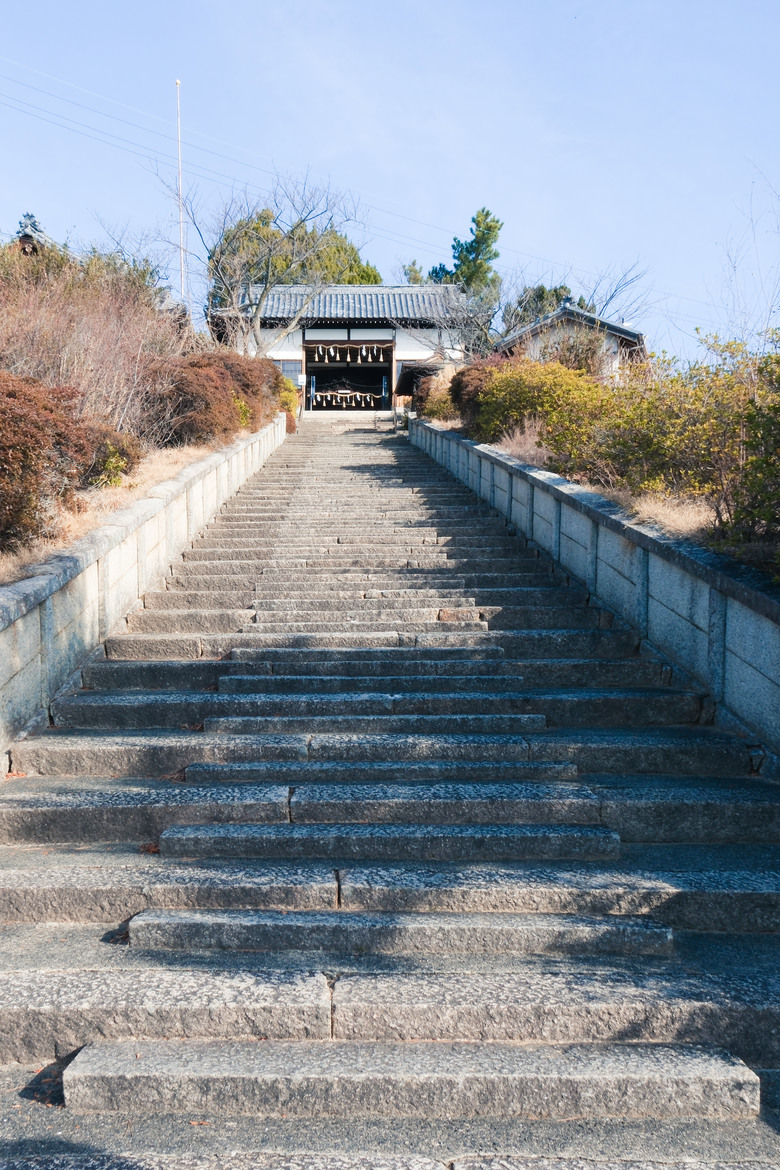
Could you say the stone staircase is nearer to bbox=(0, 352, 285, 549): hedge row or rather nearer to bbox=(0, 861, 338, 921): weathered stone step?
bbox=(0, 861, 338, 921): weathered stone step

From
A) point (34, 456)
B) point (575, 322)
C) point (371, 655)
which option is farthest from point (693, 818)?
point (575, 322)

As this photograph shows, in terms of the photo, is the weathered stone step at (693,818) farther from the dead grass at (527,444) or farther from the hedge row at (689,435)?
the dead grass at (527,444)

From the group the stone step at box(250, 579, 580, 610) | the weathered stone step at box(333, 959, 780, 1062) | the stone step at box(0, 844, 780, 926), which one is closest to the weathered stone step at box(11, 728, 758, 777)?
the stone step at box(0, 844, 780, 926)

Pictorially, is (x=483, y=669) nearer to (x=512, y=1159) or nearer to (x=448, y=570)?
(x=448, y=570)

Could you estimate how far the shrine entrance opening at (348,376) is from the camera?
30297mm

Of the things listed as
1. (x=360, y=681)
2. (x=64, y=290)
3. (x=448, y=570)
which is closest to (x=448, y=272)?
(x=64, y=290)

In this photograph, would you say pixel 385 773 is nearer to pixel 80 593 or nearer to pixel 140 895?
pixel 140 895

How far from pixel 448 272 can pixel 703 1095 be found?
42149 millimetres

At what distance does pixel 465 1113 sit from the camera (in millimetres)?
2812

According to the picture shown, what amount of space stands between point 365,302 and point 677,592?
92.1 ft

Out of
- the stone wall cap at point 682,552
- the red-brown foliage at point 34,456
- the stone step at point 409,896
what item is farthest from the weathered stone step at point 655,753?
the red-brown foliage at point 34,456

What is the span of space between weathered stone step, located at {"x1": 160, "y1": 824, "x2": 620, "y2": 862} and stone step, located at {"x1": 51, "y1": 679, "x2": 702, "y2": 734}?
1.37 meters

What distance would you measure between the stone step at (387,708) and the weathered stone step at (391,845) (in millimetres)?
1368

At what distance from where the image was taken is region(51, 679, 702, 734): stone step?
18.1ft
